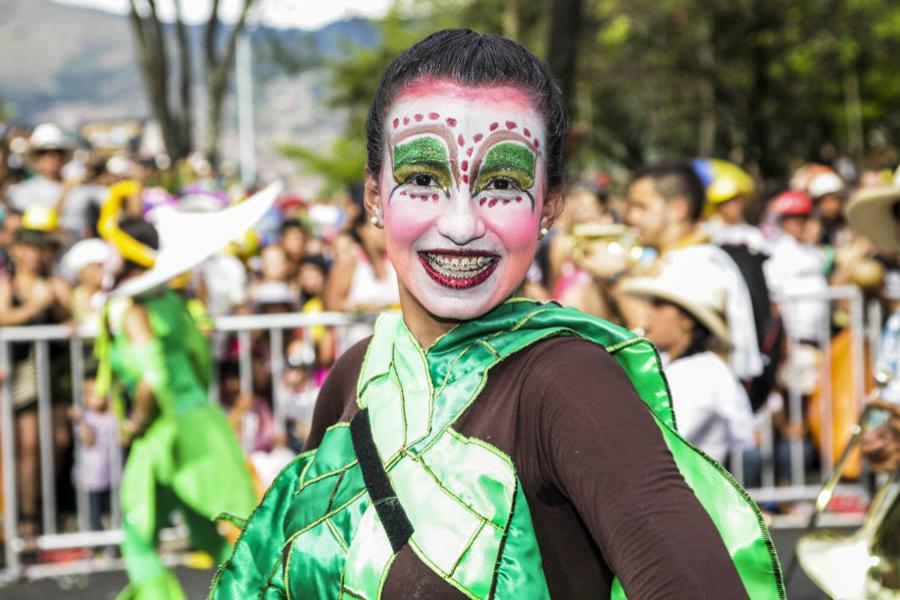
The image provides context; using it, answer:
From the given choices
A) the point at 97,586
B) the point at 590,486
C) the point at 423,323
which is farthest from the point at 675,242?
the point at 590,486

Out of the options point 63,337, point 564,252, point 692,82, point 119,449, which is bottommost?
point 119,449

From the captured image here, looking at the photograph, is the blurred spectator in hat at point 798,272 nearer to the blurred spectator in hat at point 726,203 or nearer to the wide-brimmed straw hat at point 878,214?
the blurred spectator in hat at point 726,203

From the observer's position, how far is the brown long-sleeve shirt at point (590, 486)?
1.34 metres

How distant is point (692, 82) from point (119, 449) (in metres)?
25.1

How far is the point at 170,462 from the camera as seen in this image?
492 cm

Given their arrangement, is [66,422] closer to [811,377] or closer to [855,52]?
[811,377]

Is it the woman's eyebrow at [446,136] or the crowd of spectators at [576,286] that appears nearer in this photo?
the woman's eyebrow at [446,136]

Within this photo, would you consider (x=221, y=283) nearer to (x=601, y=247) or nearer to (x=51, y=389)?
(x=51, y=389)

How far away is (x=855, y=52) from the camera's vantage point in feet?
88.0

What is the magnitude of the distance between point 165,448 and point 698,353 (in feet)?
7.11

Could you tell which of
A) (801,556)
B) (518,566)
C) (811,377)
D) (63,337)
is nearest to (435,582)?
(518,566)

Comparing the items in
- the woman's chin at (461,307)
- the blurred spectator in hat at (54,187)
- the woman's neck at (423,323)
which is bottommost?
the woman's neck at (423,323)

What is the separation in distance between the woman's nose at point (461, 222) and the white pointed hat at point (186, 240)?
2774mm

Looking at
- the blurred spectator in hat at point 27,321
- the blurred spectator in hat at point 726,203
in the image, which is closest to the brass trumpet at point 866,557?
the blurred spectator in hat at point 726,203
